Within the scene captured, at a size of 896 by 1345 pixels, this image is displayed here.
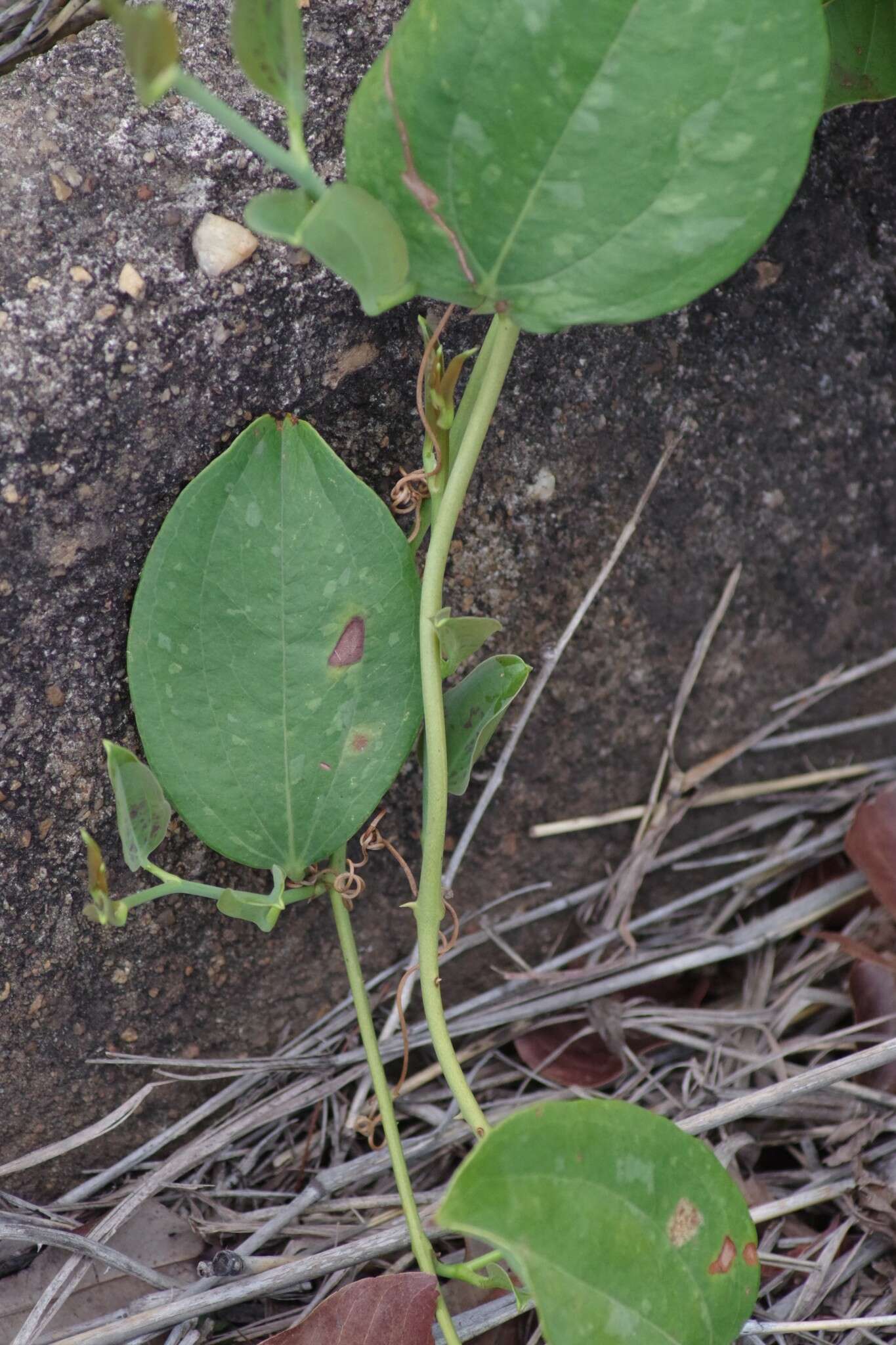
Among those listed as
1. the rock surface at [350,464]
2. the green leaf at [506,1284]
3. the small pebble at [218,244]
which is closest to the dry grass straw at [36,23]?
the rock surface at [350,464]

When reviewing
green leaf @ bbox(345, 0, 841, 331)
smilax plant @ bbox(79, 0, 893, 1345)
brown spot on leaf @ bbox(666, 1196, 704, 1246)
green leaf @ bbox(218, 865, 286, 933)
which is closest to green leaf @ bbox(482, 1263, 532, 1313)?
smilax plant @ bbox(79, 0, 893, 1345)

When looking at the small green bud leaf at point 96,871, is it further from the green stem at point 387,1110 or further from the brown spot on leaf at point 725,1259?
the brown spot on leaf at point 725,1259

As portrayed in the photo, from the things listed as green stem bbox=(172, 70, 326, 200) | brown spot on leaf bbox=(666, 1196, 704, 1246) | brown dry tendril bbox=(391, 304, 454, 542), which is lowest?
brown spot on leaf bbox=(666, 1196, 704, 1246)

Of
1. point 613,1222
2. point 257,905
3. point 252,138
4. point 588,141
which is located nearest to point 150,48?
point 252,138

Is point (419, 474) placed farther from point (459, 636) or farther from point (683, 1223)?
point (683, 1223)

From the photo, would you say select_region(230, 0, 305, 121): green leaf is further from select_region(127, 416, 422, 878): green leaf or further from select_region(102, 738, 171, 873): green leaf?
select_region(102, 738, 171, 873): green leaf

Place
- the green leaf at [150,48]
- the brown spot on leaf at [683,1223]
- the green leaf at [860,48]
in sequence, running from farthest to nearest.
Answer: the green leaf at [860,48] < the brown spot on leaf at [683,1223] < the green leaf at [150,48]

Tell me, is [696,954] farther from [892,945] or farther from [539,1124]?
[539,1124]
